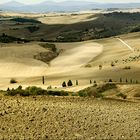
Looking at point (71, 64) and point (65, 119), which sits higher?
point (65, 119)

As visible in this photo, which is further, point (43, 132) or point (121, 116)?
point (121, 116)

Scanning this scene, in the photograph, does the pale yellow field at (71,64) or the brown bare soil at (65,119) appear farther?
the pale yellow field at (71,64)

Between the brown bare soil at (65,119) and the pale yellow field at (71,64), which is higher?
the brown bare soil at (65,119)

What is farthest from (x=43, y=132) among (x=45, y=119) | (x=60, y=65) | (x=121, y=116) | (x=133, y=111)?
(x=60, y=65)

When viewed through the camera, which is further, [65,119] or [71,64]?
[71,64]

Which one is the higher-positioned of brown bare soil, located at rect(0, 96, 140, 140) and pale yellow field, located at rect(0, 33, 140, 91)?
brown bare soil, located at rect(0, 96, 140, 140)

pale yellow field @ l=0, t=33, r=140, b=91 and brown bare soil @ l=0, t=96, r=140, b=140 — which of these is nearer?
brown bare soil @ l=0, t=96, r=140, b=140

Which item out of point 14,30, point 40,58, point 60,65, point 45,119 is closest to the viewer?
point 45,119

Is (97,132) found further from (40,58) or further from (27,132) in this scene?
(40,58)

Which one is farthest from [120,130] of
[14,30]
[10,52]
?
[14,30]

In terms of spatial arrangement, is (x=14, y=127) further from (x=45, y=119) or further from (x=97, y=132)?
(x=97, y=132)

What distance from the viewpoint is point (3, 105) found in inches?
536

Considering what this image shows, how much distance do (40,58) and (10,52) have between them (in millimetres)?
6318

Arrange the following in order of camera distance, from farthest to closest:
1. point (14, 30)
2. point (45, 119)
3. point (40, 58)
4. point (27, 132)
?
point (14, 30) → point (40, 58) → point (45, 119) → point (27, 132)
